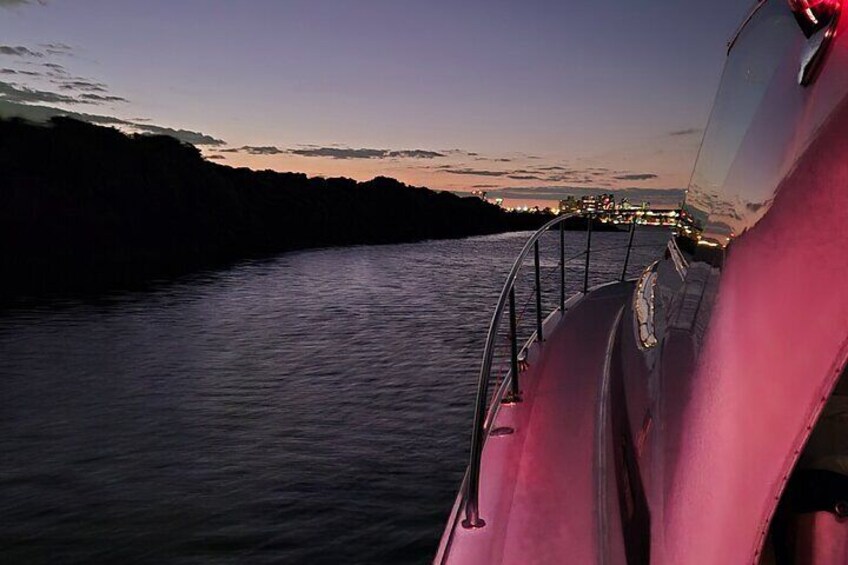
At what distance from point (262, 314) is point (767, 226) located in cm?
2219

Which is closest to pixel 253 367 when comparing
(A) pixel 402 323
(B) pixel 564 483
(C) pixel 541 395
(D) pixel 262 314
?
(A) pixel 402 323

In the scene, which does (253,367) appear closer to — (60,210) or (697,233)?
(697,233)

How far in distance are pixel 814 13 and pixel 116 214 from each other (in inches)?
3112

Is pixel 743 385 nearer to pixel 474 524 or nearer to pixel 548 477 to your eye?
pixel 474 524

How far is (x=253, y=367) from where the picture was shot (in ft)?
46.5

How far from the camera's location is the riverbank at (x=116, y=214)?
4712 cm

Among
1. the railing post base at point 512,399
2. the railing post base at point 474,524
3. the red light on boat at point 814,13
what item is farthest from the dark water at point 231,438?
the red light on boat at point 814,13

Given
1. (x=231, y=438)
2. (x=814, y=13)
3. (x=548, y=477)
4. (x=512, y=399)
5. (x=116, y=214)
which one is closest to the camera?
(x=814, y=13)

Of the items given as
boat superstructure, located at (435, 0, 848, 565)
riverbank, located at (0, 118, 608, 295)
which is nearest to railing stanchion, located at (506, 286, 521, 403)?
boat superstructure, located at (435, 0, 848, 565)

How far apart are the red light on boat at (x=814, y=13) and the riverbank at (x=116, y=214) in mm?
33783

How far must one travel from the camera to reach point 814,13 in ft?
4.28

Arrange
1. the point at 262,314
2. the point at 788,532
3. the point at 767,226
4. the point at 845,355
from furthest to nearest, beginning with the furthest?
the point at 262,314, the point at 788,532, the point at 767,226, the point at 845,355

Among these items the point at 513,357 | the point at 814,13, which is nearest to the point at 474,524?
the point at 513,357

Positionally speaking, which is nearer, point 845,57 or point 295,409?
point 845,57
